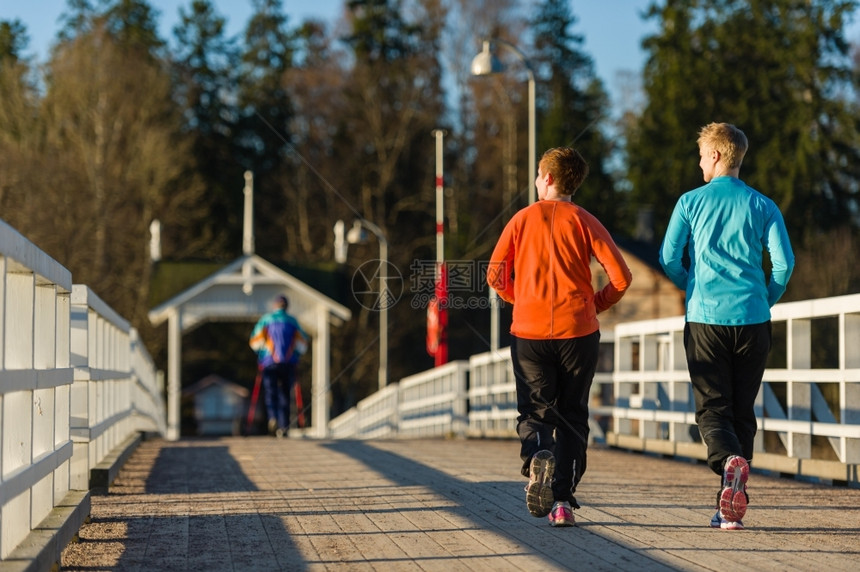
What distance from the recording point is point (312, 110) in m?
53.5

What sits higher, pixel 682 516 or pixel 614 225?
pixel 614 225

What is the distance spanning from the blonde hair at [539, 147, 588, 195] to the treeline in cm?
3934

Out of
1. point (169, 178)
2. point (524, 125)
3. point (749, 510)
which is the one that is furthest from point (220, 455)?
point (524, 125)

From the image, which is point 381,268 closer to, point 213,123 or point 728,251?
point 213,123

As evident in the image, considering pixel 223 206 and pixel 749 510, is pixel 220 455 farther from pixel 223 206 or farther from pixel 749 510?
pixel 223 206

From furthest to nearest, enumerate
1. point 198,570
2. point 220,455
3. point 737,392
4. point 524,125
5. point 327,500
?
point 524,125 < point 220,455 < point 327,500 < point 737,392 < point 198,570

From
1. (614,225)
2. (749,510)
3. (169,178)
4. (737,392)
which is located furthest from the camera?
(614,225)

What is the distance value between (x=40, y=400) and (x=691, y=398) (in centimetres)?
696

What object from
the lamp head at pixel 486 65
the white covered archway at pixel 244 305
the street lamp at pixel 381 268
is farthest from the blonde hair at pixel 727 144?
the street lamp at pixel 381 268

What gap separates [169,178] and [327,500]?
138 ft

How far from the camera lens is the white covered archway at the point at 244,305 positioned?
32.2 m

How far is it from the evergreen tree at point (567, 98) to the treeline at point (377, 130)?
101 mm

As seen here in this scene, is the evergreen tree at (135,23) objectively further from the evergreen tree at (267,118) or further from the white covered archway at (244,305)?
the white covered archway at (244,305)

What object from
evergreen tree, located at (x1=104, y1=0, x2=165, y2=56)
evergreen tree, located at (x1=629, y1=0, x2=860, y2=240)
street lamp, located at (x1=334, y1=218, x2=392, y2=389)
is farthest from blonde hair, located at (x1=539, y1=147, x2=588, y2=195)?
evergreen tree, located at (x1=104, y1=0, x2=165, y2=56)
